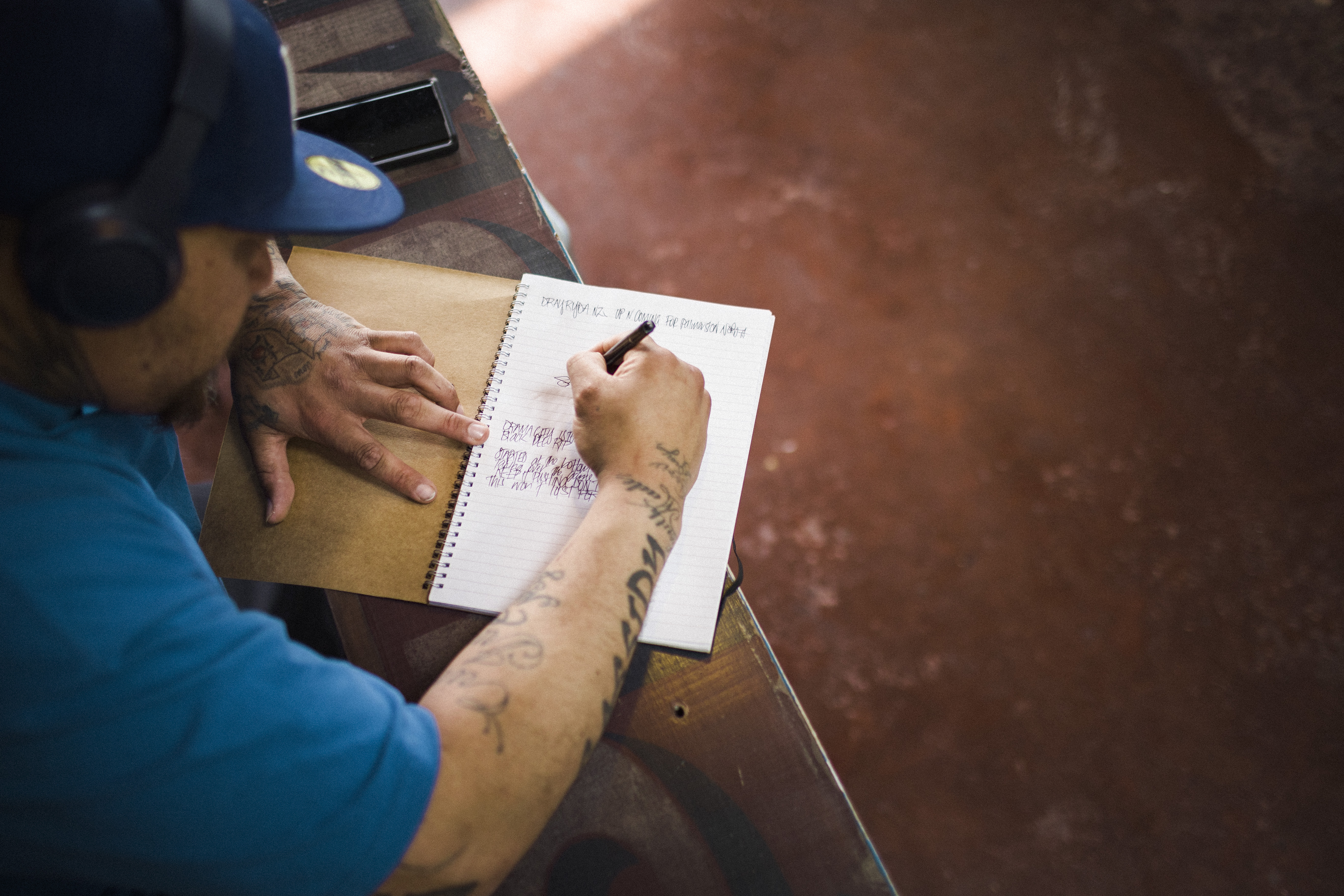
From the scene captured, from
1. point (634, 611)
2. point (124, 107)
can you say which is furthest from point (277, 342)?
point (634, 611)

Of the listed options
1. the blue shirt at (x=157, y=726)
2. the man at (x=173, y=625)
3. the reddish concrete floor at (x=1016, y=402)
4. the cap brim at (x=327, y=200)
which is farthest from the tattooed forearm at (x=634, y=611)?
the reddish concrete floor at (x=1016, y=402)

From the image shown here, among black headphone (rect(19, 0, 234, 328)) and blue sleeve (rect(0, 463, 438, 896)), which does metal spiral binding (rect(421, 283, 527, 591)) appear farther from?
black headphone (rect(19, 0, 234, 328))

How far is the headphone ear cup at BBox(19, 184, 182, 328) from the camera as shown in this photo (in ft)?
1.45

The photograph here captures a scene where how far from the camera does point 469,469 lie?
2.63 feet

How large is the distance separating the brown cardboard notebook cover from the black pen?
5.8 inches

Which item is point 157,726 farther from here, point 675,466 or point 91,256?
point 675,466

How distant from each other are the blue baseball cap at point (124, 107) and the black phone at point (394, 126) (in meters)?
0.44

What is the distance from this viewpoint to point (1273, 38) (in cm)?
219

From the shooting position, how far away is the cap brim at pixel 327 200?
1.79 ft

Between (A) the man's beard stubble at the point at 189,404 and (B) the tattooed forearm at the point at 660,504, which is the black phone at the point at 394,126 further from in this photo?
(B) the tattooed forearm at the point at 660,504

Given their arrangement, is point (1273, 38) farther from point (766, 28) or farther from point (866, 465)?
point (866, 465)

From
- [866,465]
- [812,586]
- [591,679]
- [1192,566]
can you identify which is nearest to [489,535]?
[591,679]

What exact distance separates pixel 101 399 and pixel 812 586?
141 cm

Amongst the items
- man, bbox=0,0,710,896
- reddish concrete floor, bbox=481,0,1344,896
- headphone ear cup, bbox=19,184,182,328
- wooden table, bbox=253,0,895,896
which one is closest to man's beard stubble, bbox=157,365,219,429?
man, bbox=0,0,710,896
